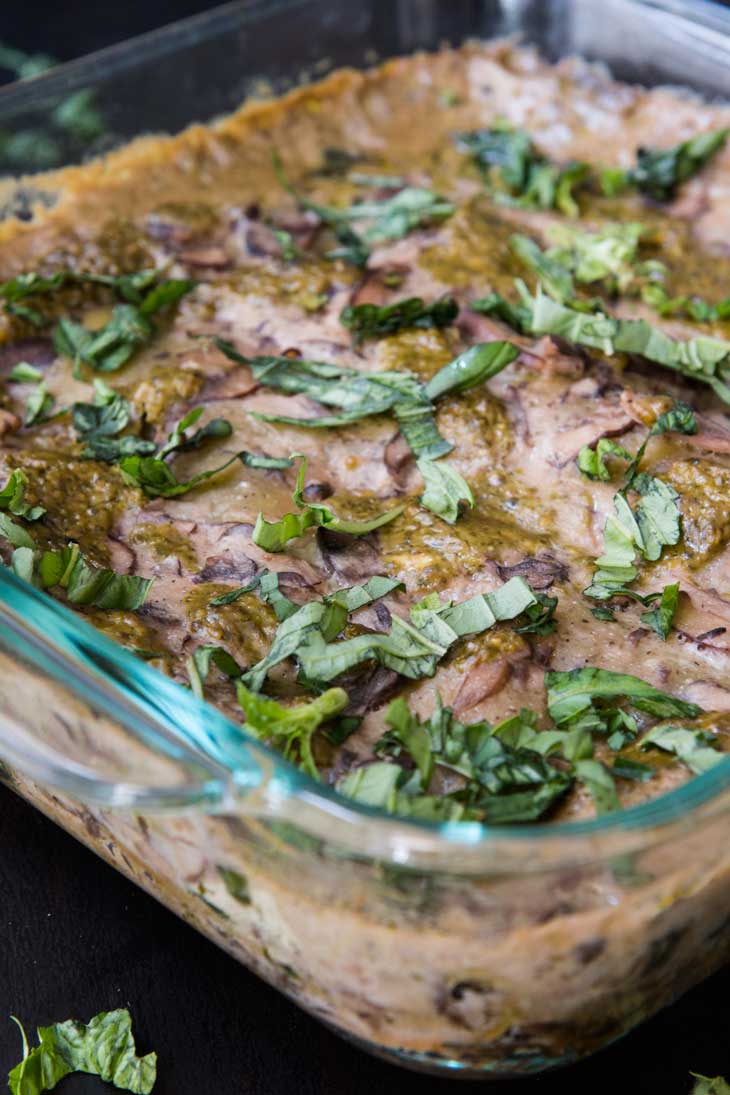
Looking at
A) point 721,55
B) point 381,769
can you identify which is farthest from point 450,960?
point 721,55

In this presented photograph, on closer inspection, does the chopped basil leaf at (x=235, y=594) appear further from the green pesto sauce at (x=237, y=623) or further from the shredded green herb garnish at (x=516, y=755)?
the shredded green herb garnish at (x=516, y=755)

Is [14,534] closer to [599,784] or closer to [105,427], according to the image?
[105,427]

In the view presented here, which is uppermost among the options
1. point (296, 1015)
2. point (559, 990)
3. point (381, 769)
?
point (381, 769)

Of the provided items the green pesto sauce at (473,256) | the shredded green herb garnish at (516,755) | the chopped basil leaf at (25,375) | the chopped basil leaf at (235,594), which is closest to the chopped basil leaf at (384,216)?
the green pesto sauce at (473,256)

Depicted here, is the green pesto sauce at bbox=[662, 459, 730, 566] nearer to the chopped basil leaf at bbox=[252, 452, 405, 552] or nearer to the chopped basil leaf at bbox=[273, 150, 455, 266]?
Result: the chopped basil leaf at bbox=[252, 452, 405, 552]

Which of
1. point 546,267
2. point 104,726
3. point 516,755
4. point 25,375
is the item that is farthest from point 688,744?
point 25,375

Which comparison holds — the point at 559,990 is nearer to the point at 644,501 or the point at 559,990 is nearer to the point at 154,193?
the point at 644,501
